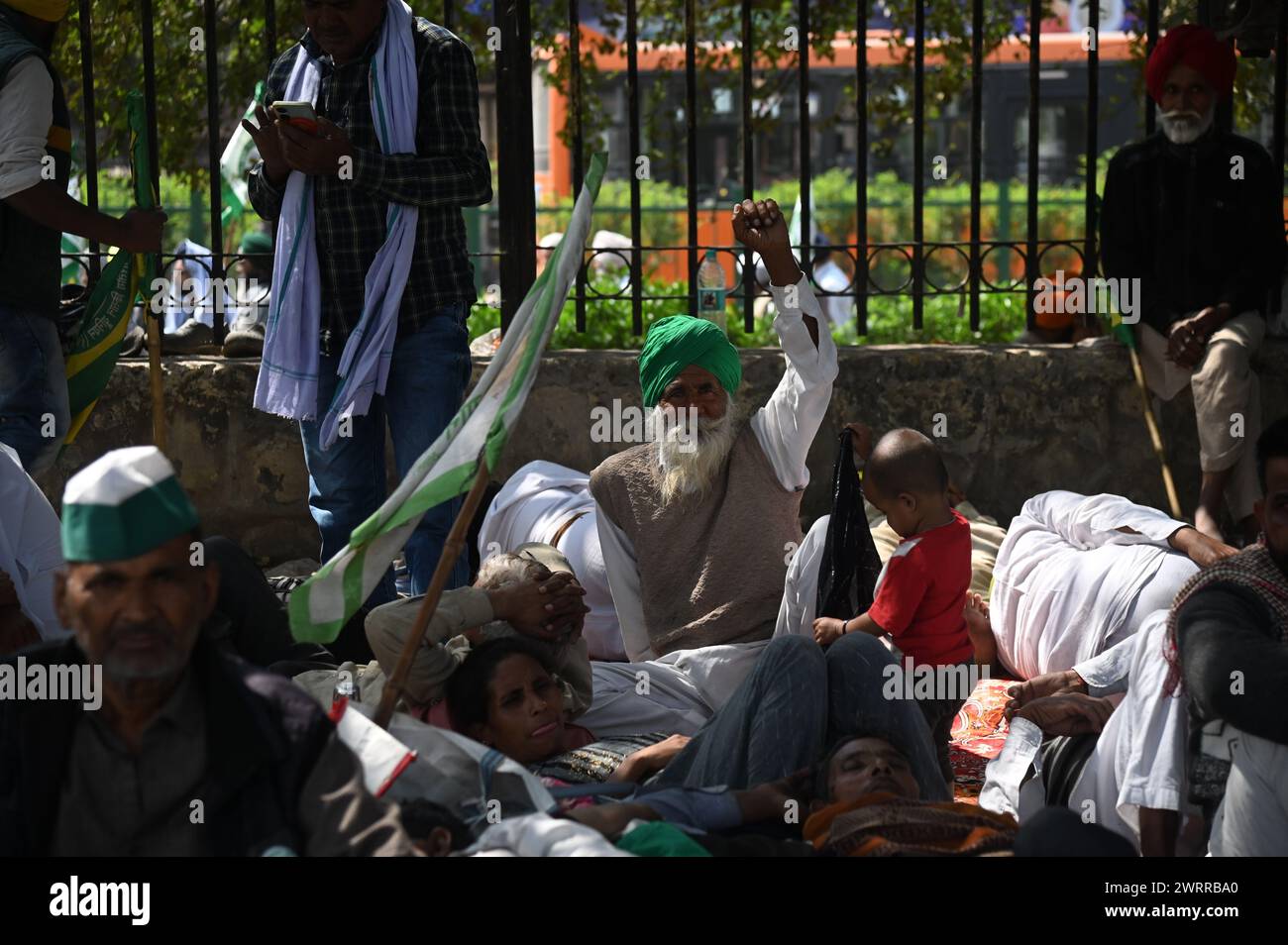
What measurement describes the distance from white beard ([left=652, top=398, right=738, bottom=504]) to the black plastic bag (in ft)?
1.14

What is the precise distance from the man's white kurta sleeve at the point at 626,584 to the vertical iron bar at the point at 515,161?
73.8 inches

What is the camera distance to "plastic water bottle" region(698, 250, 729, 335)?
651 cm

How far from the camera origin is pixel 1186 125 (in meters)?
6.38

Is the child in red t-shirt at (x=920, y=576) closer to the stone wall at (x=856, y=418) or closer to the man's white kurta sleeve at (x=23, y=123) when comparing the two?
the stone wall at (x=856, y=418)

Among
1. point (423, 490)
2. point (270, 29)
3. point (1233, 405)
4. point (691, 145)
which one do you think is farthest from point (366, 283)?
point (1233, 405)

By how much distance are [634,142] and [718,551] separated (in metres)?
2.17

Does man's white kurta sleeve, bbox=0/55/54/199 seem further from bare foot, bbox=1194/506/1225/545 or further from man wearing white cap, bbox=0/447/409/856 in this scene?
bare foot, bbox=1194/506/1225/545

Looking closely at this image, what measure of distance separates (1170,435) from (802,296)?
2.44 metres

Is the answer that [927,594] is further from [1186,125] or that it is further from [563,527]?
[1186,125]

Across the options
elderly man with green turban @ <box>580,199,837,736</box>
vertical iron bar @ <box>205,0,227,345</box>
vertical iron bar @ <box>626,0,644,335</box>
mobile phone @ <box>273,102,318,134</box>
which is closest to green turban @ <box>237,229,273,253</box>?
vertical iron bar @ <box>205,0,227,345</box>

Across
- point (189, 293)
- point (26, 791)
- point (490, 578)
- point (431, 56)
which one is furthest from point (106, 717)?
point (189, 293)

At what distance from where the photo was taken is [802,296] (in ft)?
15.7

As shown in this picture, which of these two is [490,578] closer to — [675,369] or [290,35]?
[675,369]

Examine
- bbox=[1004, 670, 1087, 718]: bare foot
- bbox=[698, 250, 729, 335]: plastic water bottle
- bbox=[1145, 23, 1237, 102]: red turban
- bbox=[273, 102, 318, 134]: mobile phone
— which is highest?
bbox=[1145, 23, 1237, 102]: red turban
